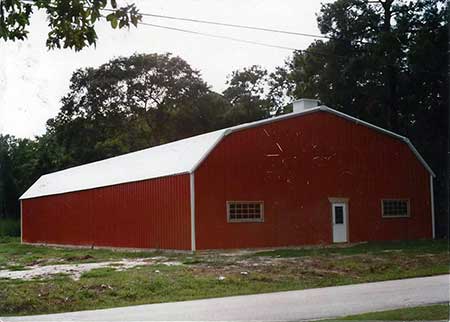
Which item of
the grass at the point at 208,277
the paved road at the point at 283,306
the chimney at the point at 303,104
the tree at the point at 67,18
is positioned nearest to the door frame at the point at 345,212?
the chimney at the point at 303,104

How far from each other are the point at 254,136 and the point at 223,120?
15958 mm

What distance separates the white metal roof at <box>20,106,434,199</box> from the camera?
23.6 meters

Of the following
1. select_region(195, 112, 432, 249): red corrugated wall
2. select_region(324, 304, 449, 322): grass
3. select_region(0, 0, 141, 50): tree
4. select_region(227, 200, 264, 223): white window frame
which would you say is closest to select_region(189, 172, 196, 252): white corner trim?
select_region(195, 112, 432, 249): red corrugated wall

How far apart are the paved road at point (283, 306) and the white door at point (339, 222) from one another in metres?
12.3

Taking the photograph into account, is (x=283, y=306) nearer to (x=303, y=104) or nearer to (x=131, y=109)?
(x=303, y=104)

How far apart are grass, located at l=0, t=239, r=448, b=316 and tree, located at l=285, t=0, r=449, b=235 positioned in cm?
1063

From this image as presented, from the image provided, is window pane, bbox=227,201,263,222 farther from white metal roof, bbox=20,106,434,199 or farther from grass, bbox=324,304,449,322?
grass, bbox=324,304,449,322

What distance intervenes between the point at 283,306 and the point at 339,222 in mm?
15173

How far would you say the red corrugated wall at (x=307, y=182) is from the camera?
23172 millimetres

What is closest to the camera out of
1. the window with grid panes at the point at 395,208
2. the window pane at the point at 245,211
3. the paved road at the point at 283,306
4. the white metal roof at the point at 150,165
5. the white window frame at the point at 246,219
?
Result: the paved road at the point at 283,306

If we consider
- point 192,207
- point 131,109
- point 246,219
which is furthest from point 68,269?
point 131,109

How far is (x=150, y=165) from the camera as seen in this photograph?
85.7 feet

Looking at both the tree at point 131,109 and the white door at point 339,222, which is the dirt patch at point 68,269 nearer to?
the tree at point 131,109

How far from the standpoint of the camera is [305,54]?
32.3m
